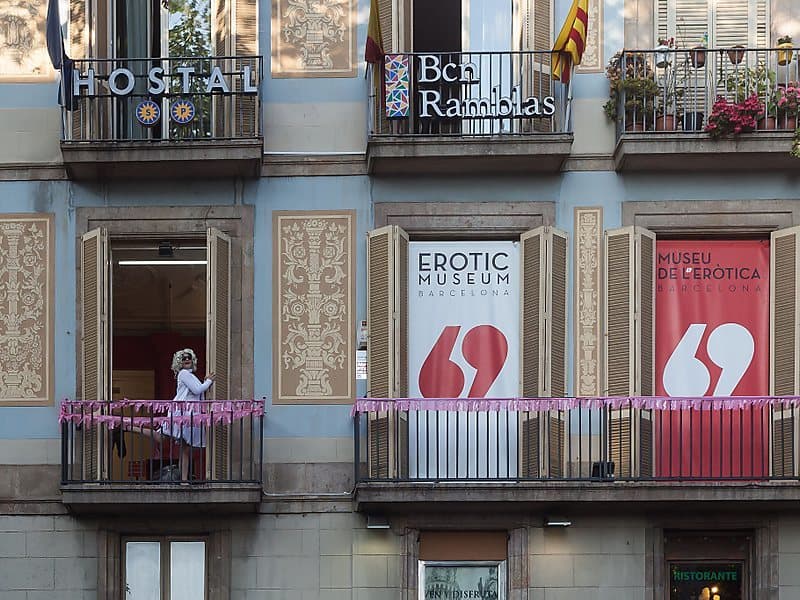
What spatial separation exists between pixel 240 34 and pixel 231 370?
368 cm

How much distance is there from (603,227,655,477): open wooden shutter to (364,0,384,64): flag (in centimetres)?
313

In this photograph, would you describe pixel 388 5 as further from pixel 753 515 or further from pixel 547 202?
pixel 753 515

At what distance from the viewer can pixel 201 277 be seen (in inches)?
A: 658

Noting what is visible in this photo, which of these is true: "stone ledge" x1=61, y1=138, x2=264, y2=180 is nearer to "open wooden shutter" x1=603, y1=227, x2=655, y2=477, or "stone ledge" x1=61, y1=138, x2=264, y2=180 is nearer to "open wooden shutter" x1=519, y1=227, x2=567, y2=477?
"open wooden shutter" x1=519, y1=227, x2=567, y2=477

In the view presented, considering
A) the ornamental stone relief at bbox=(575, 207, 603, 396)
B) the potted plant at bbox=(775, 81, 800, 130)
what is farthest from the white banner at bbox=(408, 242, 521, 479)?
the potted plant at bbox=(775, 81, 800, 130)

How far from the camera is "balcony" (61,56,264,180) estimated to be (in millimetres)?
15766

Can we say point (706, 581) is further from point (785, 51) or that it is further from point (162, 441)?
point (162, 441)

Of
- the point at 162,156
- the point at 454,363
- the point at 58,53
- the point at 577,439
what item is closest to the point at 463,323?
the point at 454,363

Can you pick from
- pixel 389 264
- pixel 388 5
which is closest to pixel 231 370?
pixel 389 264

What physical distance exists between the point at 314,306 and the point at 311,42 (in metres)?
2.93

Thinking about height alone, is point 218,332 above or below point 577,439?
above

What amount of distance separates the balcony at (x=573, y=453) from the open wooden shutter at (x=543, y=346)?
2 cm

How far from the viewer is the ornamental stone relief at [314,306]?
52.6ft

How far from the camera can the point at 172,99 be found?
1619 cm
